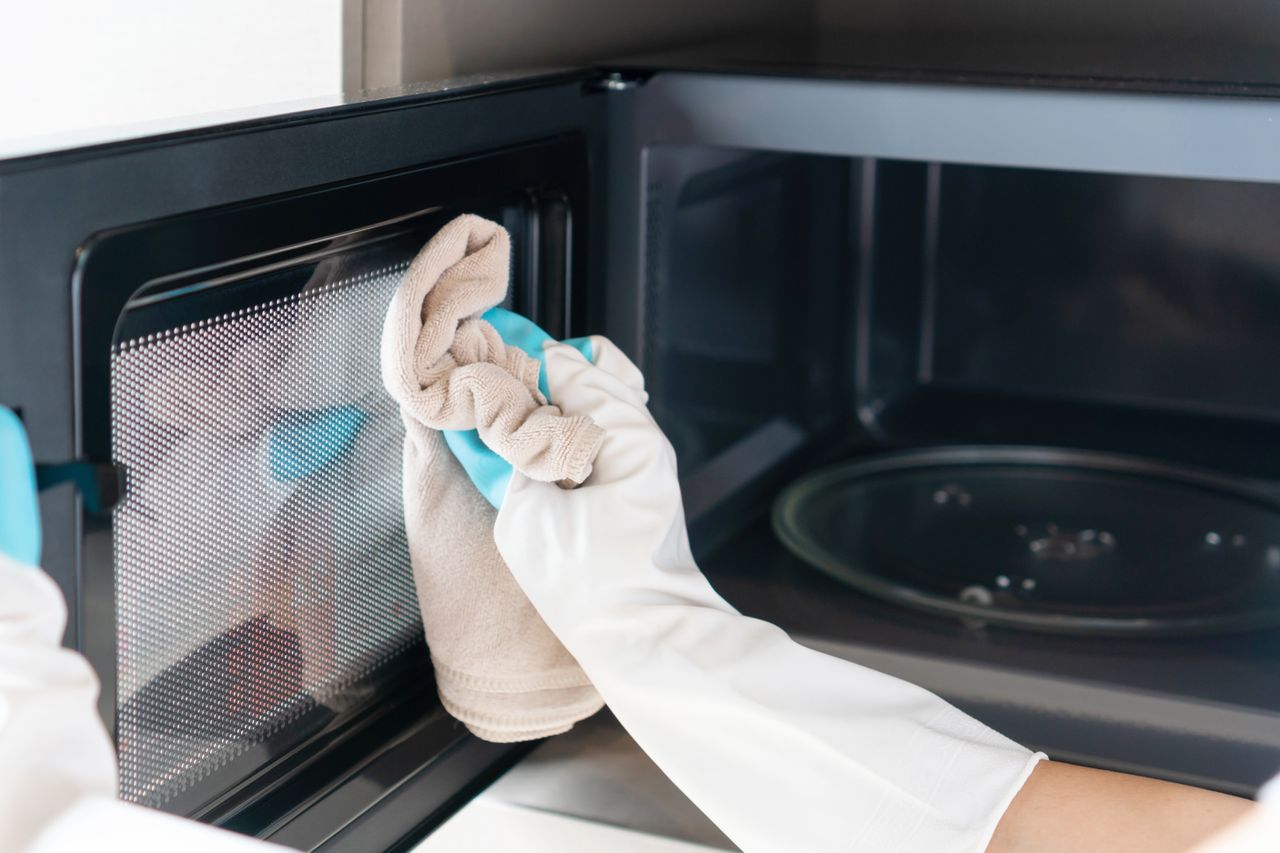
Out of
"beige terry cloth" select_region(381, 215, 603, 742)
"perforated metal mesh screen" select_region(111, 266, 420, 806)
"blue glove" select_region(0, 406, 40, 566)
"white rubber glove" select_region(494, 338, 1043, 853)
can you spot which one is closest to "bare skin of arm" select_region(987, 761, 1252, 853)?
"white rubber glove" select_region(494, 338, 1043, 853)

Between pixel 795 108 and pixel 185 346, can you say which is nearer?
pixel 185 346

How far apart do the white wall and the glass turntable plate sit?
0.52 metres

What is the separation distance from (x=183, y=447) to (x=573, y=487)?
198mm

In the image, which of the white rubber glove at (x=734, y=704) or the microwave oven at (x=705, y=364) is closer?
the microwave oven at (x=705, y=364)

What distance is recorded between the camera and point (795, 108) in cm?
84

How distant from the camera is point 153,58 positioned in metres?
0.75

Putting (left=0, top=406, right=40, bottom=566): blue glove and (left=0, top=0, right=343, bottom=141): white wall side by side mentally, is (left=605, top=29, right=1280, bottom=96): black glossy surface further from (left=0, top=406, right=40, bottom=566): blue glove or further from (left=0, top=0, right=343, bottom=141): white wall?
(left=0, top=406, right=40, bottom=566): blue glove

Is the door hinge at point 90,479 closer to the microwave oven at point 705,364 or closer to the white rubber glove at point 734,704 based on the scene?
the microwave oven at point 705,364

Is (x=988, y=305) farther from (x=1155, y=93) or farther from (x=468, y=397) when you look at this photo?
(x=468, y=397)

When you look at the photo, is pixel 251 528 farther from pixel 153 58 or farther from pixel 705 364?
pixel 705 364

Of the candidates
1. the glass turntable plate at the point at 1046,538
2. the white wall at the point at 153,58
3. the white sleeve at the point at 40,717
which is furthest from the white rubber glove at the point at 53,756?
the glass turntable plate at the point at 1046,538

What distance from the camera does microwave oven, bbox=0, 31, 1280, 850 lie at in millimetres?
548

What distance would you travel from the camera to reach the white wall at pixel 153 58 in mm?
724

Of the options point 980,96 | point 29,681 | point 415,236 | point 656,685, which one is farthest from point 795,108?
point 29,681
